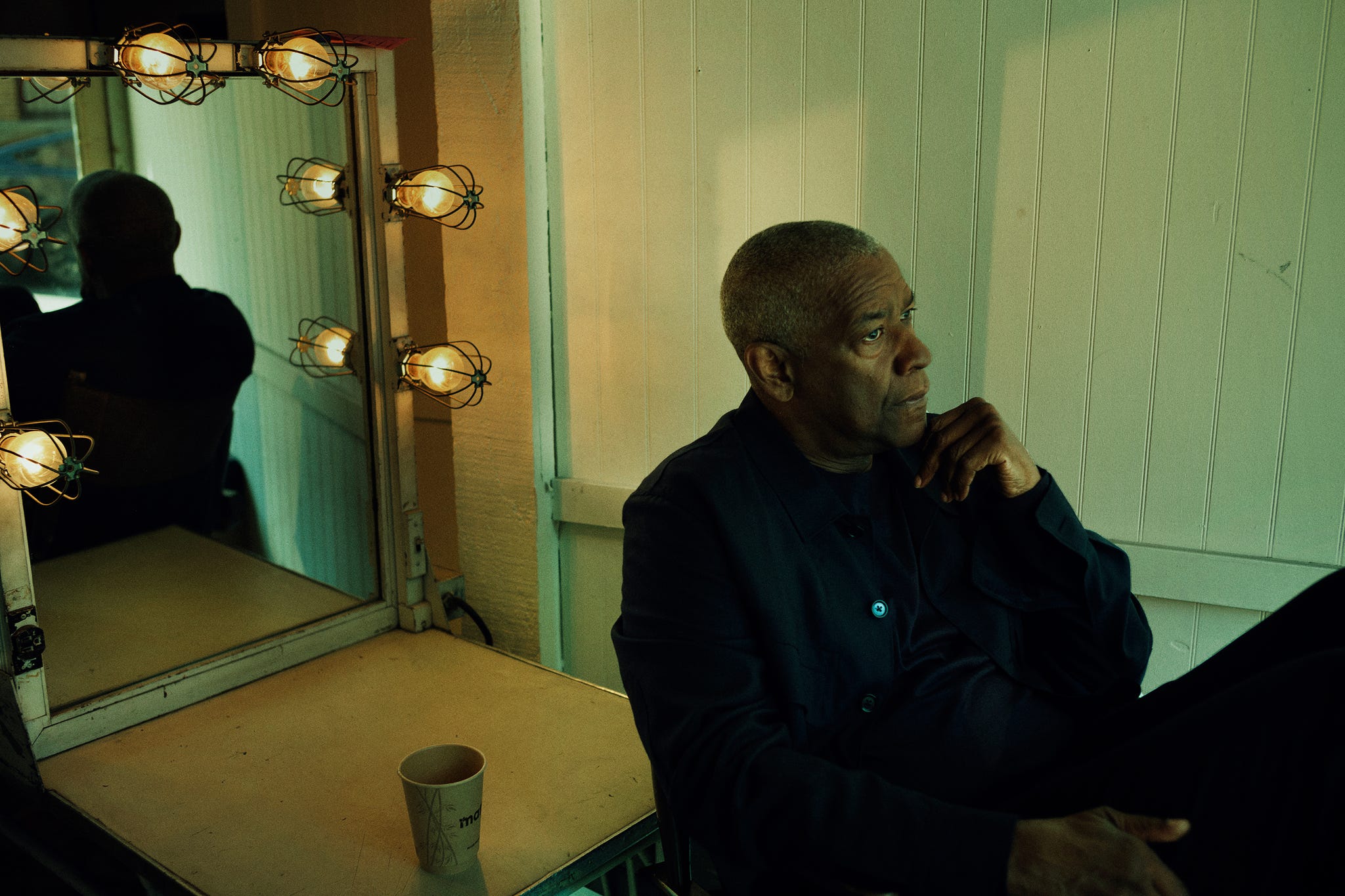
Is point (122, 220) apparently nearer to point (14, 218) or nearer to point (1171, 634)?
point (14, 218)

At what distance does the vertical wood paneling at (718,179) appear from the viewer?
2064 millimetres

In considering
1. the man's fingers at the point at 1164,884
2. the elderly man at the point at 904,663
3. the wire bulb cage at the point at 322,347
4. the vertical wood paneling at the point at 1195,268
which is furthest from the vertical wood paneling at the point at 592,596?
the man's fingers at the point at 1164,884

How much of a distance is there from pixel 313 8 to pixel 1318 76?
2318mm

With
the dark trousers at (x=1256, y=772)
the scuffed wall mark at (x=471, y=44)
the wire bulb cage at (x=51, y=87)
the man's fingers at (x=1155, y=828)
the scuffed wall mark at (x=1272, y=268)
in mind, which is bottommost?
the man's fingers at (x=1155, y=828)

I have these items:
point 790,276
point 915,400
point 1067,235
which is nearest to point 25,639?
point 790,276

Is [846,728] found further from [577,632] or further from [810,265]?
[577,632]

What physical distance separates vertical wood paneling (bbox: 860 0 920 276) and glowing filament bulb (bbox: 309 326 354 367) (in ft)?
3.38

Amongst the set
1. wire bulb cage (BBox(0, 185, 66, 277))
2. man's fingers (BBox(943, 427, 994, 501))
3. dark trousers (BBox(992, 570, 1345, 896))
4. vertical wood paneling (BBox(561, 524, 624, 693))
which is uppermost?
wire bulb cage (BBox(0, 185, 66, 277))

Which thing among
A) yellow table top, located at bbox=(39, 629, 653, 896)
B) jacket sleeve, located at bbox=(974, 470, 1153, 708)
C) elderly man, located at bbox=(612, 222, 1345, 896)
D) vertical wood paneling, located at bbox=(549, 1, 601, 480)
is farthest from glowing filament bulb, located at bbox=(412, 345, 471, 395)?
jacket sleeve, located at bbox=(974, 470, 1153, 708)

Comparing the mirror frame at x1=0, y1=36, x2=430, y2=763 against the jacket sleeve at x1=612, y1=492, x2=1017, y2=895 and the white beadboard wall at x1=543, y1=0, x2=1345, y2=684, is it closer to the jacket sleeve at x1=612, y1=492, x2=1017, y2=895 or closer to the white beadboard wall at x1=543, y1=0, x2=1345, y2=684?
the white beadboard wall at x1=543, y1=0, x2=1345, y2=684

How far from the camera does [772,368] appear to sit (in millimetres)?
1411

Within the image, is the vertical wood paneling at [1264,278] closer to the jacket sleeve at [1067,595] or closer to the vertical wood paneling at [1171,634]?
the vertical wood paneling at [1171,634]

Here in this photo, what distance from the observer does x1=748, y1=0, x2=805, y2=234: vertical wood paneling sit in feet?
6.53

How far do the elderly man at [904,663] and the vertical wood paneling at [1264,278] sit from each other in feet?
1.26
